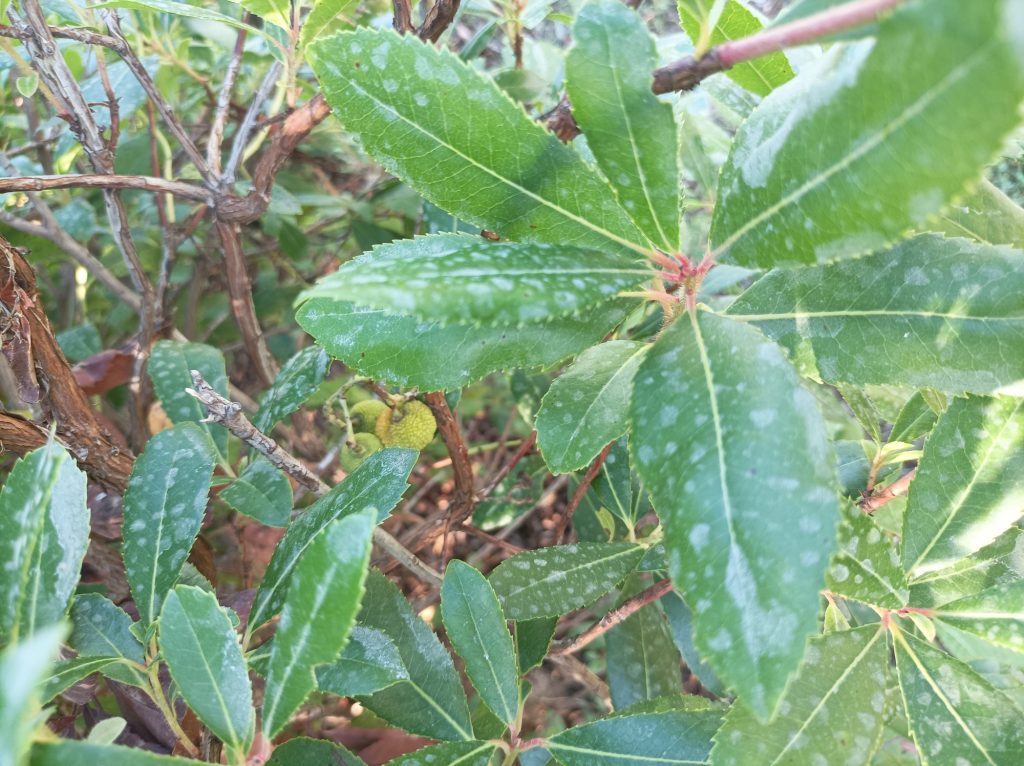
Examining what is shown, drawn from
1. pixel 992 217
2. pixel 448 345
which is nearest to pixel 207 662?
pixel 448 345

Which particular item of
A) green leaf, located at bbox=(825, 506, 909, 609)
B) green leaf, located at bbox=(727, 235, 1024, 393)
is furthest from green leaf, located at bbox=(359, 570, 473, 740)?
green leaf, located at bbox=(727, 235, 1024, 393)

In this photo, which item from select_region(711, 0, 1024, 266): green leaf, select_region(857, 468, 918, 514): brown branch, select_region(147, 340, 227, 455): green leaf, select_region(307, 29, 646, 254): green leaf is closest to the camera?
select_region(711, 0, 1024, 266): green leaf

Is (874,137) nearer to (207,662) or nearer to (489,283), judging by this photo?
(489,283)

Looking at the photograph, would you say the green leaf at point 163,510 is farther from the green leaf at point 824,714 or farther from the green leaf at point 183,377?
the green leaf at point 824,714

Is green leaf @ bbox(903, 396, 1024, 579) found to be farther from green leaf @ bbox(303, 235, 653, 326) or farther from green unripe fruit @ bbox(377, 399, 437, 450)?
green unripe fruit @ bbox(377, 399, 437, 450)

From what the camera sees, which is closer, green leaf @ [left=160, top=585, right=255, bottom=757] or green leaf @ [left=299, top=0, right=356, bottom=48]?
green leaf @ [left=160, top=585, right=255, bottom=757]

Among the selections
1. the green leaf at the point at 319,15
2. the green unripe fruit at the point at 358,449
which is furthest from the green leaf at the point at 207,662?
the green leaf at the point at 319,15
